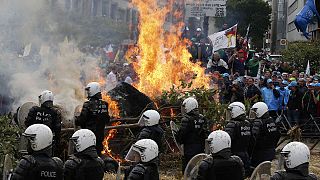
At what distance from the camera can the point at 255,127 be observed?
1003 cm

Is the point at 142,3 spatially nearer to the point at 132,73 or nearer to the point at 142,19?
the point at 142,19

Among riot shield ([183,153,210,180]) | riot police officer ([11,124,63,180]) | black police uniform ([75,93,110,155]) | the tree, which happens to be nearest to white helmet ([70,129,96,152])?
riot police officer ([11,124,63,180])

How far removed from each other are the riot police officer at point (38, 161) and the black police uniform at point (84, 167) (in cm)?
26

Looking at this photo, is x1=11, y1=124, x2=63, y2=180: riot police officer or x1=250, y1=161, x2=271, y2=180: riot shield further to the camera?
x1=250, y1=161, x2=271, y2=180: riot shield

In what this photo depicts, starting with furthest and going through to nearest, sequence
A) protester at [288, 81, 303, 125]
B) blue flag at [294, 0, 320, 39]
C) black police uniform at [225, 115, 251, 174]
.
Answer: blue flag at [294, 0, 320, 39] < protester at [288, 81, 303, 125] < black police uniform at [225, 115, 251, 174]

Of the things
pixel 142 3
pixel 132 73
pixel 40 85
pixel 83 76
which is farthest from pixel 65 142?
pixel 142 3

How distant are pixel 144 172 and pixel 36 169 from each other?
3.84 ft

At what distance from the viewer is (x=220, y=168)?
695 centimetres

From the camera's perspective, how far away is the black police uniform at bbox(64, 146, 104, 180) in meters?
6.70

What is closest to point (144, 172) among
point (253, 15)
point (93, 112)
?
point (93, 112)

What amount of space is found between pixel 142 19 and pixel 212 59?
2878mm

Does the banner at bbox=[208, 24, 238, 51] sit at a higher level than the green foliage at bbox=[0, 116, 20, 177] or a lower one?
higher

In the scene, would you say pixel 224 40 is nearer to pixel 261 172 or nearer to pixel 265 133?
pixel 265 133

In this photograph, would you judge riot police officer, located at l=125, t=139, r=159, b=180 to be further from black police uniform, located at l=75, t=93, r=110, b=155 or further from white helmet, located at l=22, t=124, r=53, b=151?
black police uniform, located at l=75, t=93, r=110, b=155
